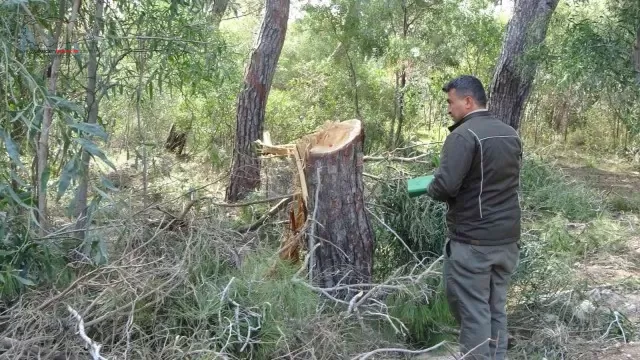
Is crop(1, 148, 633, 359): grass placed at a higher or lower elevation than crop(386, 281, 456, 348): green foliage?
higher

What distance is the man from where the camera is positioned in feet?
12.0

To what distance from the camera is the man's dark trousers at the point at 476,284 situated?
3.77 metres

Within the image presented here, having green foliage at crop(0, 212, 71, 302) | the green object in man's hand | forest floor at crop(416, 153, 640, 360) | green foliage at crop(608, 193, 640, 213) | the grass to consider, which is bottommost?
green foliage at crop(608, 193, 640, 213)

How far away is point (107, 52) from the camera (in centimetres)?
473

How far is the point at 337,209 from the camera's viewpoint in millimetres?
4469

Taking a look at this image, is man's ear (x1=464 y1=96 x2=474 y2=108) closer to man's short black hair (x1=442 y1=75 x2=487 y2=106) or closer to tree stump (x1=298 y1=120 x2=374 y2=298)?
man's short black hair (x1=442 y1=75 x2=487 y2=106)

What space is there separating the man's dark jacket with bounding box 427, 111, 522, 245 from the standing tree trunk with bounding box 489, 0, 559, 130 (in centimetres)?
449

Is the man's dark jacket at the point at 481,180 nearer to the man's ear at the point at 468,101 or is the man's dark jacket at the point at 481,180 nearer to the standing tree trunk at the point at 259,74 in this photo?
the man's ear at the point at 468,101

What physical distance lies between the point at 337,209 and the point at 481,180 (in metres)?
1.11

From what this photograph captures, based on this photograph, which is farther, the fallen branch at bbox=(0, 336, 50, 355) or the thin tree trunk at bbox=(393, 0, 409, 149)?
the thin tree trunk at bbox=(393, 0, 409, 149)

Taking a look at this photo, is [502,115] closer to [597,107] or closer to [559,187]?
[559,187]

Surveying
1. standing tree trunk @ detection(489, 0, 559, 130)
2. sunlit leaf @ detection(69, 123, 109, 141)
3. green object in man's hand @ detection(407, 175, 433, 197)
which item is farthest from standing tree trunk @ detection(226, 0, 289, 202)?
sunlit leaf @ detection(69, 123, 109, 141)

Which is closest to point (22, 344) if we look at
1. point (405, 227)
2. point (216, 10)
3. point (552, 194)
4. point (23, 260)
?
point (23, 260)

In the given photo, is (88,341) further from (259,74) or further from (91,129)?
(259,74)
